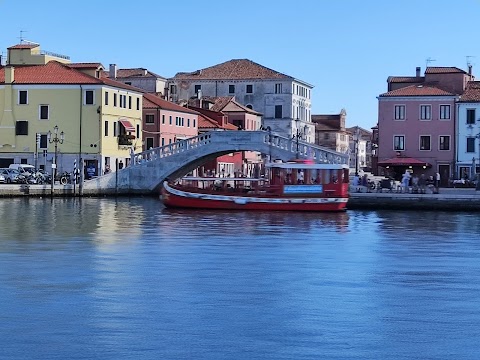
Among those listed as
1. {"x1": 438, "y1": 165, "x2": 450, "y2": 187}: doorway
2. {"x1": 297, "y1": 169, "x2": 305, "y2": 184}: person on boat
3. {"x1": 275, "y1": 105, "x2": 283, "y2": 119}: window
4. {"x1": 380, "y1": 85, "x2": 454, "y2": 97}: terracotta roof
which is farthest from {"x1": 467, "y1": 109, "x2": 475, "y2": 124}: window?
{"x1": 275, "y1": 105, "x2": 283, "y2": 119}: window

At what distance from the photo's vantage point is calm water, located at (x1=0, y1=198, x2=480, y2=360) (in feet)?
39.9

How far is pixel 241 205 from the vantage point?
3978cm

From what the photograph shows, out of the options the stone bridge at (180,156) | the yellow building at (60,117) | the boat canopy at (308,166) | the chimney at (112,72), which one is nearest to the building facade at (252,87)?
the chimney at (112,72)

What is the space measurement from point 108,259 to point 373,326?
827 cm

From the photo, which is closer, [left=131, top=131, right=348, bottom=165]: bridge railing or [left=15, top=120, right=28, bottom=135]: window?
[left=131, top=131, right=348, bottom=165]: bridge railing

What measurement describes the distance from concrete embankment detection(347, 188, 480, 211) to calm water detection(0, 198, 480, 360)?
35.1ft

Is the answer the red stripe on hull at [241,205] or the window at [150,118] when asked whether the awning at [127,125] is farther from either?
the red stripe on hull at [241,205]

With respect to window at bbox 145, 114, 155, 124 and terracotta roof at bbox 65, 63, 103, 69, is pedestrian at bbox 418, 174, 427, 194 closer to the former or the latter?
window at bbox 145, 114, 155, 124

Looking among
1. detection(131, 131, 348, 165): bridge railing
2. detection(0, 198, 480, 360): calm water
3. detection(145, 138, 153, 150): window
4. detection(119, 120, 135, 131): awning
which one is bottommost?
detection(0, 198, 480, 360): calm water

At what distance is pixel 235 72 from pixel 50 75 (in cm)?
3373

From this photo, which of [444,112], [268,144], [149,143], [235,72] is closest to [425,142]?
[444,112]

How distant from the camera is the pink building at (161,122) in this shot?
62.9m

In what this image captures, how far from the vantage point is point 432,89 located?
56656 mm

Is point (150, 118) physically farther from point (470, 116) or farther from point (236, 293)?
point (236, 293)
